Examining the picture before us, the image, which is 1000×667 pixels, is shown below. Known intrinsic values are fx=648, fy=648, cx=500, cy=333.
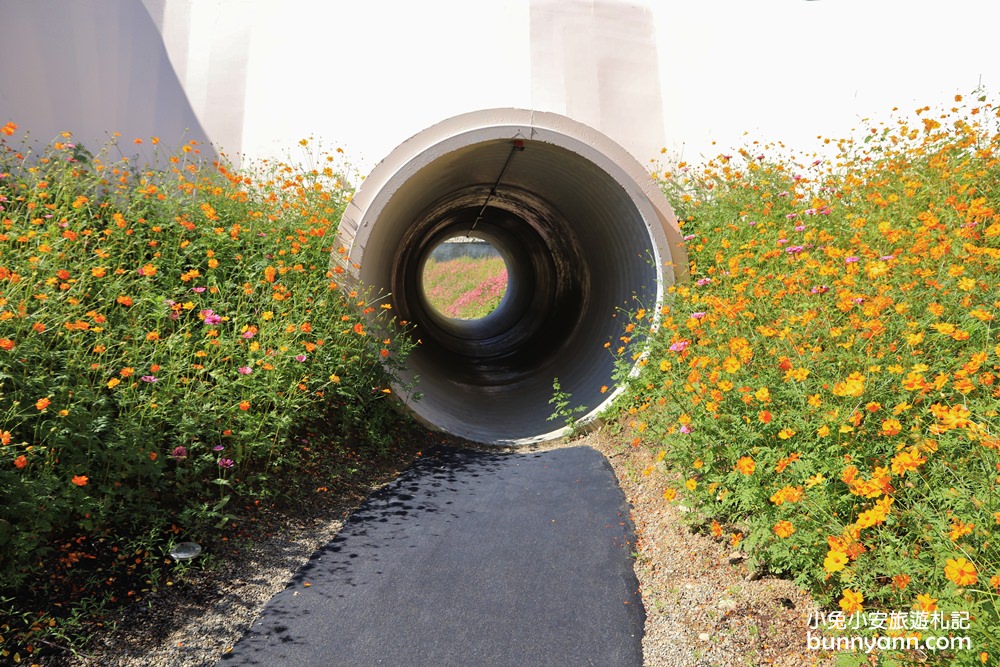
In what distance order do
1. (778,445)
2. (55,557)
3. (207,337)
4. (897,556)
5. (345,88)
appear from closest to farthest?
(897,556), (55,557), (778,445), (207,337), (345,88)

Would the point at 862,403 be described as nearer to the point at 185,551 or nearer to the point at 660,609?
the point at 660,609

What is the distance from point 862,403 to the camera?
9.61ft

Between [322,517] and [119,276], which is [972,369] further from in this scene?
[119,276]

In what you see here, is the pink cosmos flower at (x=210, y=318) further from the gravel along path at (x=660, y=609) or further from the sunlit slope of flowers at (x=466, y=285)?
the sunlit slope of flowers at (x=466, y=285)

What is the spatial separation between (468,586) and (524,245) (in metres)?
8.20

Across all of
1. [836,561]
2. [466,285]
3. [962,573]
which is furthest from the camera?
[466,285]

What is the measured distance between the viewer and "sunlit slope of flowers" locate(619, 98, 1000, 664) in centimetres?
227

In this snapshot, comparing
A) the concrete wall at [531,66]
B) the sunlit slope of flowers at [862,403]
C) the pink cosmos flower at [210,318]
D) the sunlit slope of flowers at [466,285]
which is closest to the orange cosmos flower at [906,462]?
the sunlit slope of flowers at [862,403]

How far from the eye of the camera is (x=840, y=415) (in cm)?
285

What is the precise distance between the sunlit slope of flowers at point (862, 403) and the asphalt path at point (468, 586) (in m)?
0.62

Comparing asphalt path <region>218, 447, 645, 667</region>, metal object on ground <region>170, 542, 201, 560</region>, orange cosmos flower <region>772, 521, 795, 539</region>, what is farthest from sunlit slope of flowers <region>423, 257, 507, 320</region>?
orange cosmos flower <region>772, 521, 795, 539</region>

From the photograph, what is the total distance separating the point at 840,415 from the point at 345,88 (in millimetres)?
6966

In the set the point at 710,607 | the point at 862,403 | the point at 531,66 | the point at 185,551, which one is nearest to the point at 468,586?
the point at 710,607

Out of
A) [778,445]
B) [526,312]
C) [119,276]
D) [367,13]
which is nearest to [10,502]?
[119,276]
